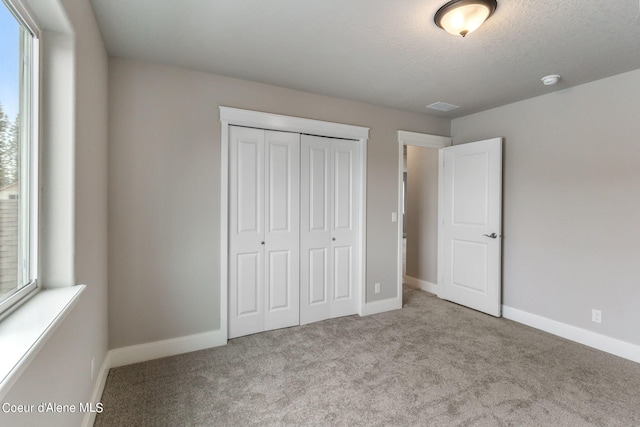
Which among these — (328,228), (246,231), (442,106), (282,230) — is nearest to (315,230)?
(328,228)

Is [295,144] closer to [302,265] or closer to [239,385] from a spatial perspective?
[302,265]

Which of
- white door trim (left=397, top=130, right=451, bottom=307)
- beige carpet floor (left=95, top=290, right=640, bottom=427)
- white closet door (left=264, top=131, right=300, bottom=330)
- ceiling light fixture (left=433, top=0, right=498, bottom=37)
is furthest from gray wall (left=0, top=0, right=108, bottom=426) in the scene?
white door trim (left=397, top=130, right=451, bottom=307)

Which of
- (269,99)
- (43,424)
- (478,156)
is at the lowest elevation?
(43,424)

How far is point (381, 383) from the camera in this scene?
88.3 inches

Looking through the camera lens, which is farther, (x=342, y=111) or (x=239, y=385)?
(x=342, y=111)

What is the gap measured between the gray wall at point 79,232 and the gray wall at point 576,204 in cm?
403

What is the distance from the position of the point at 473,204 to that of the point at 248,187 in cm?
276

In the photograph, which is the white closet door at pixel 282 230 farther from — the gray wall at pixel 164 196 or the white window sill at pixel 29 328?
the white window sill at pixel 29 328

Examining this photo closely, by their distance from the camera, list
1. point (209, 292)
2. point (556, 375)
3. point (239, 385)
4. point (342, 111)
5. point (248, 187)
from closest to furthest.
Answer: point (239, 385)
point (556, 375)
point (209, 292)
point (248, 187)
point (342, 111)

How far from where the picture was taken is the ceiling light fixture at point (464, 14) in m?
1.75

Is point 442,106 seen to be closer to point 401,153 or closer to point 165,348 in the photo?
point 401,153

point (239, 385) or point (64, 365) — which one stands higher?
point (64, 365)

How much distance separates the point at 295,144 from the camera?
324 cm

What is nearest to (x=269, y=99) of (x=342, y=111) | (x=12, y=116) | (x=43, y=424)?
(x=342, y=111)
